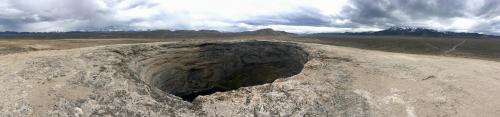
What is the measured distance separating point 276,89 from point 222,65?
1446cm

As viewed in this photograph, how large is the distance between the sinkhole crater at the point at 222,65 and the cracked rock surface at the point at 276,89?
4509mm

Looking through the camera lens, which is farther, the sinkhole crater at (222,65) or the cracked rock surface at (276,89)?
the sinkhole crater at (222,65)

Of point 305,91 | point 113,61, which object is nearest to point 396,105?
point 305,91

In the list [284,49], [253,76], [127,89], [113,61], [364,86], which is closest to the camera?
[127,89]

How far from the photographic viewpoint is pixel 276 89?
60.2 feet

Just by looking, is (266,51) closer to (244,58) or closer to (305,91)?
(244,58)

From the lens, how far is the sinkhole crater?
2953 cm

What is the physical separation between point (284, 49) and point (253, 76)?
371 cm

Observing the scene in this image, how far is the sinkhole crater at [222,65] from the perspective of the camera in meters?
29.5

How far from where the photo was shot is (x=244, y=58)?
32.7 m

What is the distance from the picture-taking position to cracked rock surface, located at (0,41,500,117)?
56.2 ft

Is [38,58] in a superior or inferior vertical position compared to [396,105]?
superior

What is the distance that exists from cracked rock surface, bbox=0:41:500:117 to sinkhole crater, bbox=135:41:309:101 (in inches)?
178

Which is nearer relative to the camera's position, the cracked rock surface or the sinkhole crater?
the cracked rock surface
